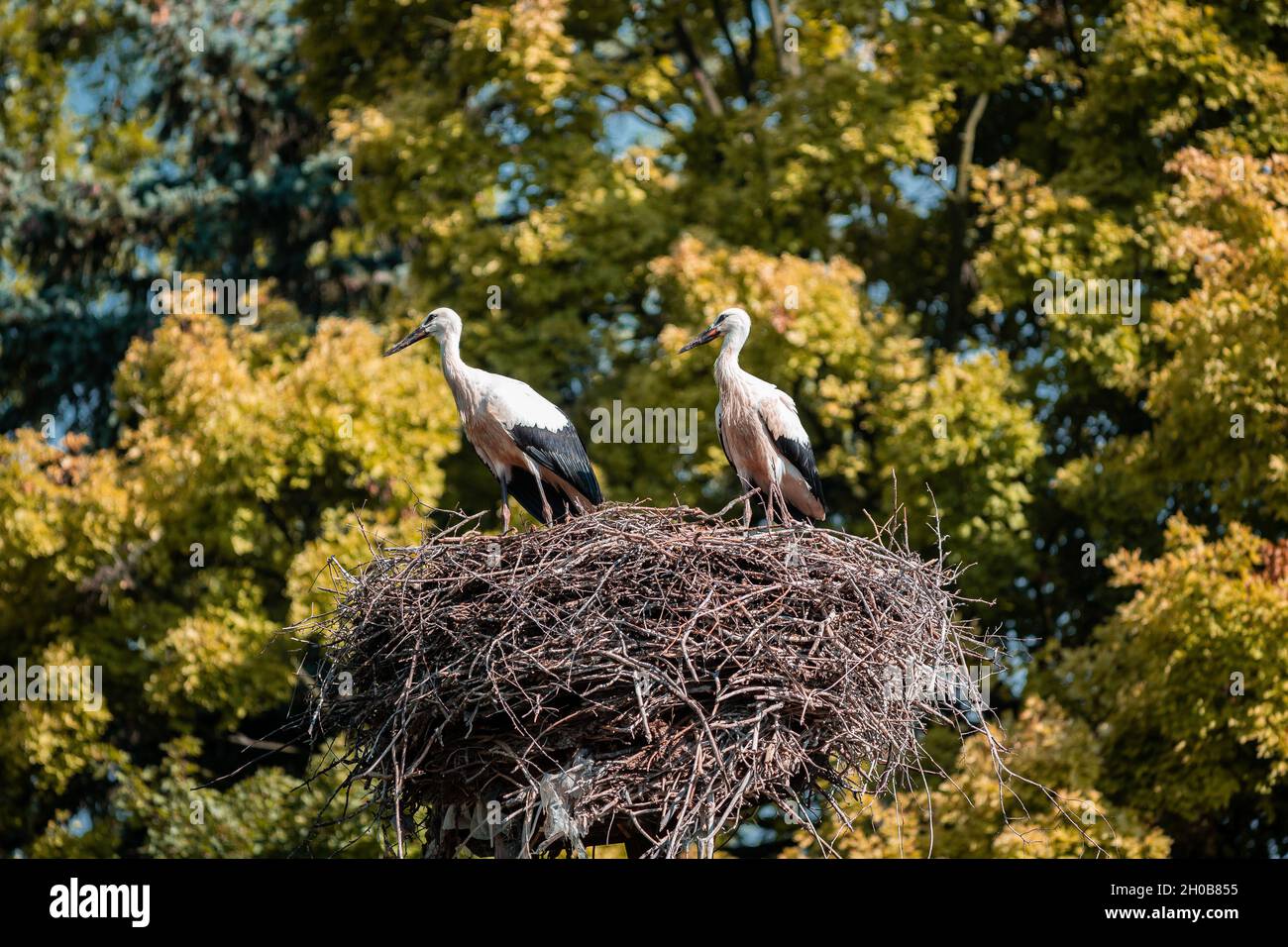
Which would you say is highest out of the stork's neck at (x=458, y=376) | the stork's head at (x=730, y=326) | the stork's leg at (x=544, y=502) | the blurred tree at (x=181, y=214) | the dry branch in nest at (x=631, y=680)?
the blurred tree at (x=181, y=214)

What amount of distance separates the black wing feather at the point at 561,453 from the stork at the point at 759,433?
0.80 meters

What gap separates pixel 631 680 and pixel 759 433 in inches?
114

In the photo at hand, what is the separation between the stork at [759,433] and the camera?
1015 centimetres

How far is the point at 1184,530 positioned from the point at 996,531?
1.98 m

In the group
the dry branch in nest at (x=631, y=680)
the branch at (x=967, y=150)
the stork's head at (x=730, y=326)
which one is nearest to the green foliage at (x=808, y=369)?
the branch at (x=967, y=150)

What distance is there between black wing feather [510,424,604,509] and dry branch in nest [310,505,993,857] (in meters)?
1.47

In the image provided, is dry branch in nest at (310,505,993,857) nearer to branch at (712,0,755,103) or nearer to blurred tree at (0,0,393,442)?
branch at (712,0,755,103)

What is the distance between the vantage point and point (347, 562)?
1495 centimetres

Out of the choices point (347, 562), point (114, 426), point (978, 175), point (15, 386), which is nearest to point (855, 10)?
point (978, 175)

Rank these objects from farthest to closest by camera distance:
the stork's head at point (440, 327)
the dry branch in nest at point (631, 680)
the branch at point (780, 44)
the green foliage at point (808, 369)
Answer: the branch at point (780, 44) < the green foliage at point (808, 369) < the stork's head at point (440, 327) < the dry branch in nest at point (631, 680)

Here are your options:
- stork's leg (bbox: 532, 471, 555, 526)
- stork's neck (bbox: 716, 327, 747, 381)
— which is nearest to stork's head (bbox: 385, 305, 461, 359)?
stork's leg (bbox: 532, 471, 555, 526)

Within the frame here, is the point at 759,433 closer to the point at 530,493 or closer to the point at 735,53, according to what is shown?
the point at 530,493

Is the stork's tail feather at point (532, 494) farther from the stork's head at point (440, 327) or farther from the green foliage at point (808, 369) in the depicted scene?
the green foliage at point (808, 369)

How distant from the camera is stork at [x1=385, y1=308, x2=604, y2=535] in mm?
10055
